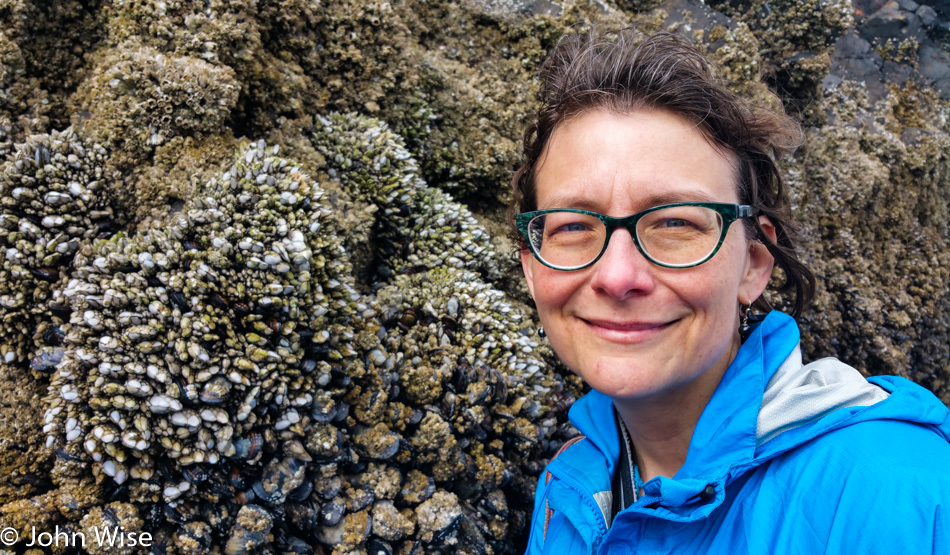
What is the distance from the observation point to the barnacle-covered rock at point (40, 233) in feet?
11.0

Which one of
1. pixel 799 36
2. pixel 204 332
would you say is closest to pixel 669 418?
pixel 204 332

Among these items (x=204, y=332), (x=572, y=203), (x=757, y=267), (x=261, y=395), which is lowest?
(x=261, y=395)

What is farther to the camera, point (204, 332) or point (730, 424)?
point (204, 332)

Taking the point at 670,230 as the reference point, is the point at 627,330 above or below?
below

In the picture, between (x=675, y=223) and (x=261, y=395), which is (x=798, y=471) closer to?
(x=675, y=223)

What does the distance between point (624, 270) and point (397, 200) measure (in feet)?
10.2

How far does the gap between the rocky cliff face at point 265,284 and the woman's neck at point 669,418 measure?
150cm

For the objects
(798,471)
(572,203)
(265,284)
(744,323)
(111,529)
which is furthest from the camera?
(265,284)

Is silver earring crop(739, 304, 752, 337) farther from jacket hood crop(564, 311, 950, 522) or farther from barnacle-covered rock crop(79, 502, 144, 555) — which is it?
barnacle-covered rock crop(79, 502, 144, 555)

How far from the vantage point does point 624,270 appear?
1.86 metres

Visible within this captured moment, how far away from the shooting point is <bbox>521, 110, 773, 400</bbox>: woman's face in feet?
6.18

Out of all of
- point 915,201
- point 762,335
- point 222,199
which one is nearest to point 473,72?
point 222,199

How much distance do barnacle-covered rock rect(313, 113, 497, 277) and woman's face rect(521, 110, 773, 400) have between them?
2.76 meters

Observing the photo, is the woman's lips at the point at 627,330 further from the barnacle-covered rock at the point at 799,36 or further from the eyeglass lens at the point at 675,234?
the barnacle-covered rock at the point at 799,36
